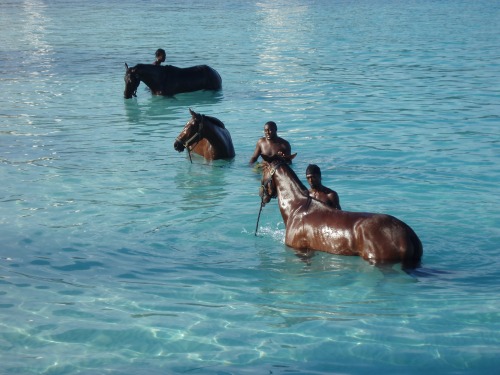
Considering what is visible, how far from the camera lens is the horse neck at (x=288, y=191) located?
11.3 m

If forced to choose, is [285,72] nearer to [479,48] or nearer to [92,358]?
[479,48]

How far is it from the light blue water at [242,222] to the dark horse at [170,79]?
0.44 m

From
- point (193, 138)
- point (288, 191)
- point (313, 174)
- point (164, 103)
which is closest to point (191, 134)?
point (193, 138)

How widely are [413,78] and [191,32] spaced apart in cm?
1843

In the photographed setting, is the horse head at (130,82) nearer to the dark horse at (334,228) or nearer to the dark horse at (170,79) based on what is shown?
the dark horse at (170,79)

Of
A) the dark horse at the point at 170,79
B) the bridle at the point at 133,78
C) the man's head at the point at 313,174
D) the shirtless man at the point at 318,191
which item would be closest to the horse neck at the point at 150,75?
the dark horse at the point at 170,79

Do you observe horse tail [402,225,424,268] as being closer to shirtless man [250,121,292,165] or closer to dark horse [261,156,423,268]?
dark horse [261,156,423,268]

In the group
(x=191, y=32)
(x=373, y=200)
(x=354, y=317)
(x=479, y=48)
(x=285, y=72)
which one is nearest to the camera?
(x=354, y=317)

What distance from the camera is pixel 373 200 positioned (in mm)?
13766

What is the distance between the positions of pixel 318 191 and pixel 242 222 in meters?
1.69

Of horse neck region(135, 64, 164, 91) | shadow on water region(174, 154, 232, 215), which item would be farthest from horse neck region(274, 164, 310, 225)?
horse neck region(135, 64, 164, 91)

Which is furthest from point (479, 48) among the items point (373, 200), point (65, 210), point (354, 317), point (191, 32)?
point (354, 317)

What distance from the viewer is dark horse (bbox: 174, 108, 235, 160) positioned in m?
16.5

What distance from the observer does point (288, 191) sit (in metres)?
11.4
